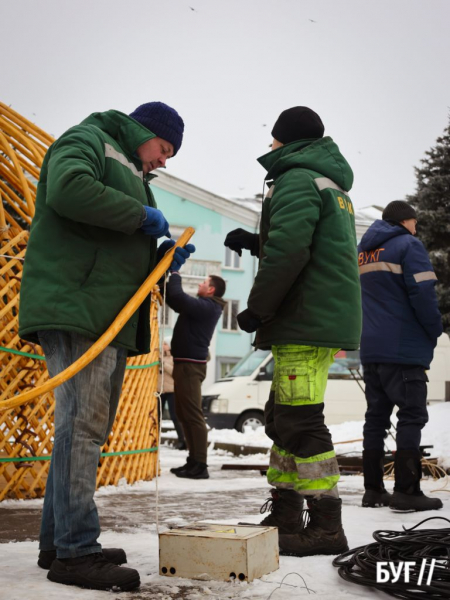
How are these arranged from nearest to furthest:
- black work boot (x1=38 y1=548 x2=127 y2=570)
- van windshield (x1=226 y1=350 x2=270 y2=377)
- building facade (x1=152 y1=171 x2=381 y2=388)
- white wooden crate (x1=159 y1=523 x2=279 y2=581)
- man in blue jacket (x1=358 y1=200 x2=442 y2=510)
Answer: white wooden crate (x1=159 y1=523 x2=279 y2=581)
black work boot (x1=38 y1=548 x2=127 y2=570)
man in blue jacket (x1=358 y1=200 x2=442 y2=510)
van windshield (x1=226 y1=350 x2=270 y2=377)
building facade (x1=152 y1=171 x2=381 y2=388)

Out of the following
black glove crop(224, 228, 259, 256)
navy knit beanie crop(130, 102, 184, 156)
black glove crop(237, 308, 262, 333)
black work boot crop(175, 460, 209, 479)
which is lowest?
black work boot crop(175, 460, 209, 479)

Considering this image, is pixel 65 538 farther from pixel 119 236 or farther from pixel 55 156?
pixel 55 156

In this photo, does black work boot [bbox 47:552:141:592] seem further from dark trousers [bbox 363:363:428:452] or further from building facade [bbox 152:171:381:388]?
building facade [bbox 152:171:381:388]

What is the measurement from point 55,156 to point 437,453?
5.00m

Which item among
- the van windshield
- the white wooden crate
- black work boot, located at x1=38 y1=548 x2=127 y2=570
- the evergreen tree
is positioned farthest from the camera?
the evergreen tree

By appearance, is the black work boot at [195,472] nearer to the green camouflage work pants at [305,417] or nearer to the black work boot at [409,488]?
the black work boot at [409,488]

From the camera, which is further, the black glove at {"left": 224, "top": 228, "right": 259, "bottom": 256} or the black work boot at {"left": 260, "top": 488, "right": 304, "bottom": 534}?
the black glove at {"left": 224, "top": 228, "right": 259, "bottom": 256}

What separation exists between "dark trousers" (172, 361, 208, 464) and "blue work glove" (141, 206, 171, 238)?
370cm

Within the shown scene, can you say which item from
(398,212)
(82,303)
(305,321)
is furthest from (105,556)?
(398,212)

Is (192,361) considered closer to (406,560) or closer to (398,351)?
(398,351)

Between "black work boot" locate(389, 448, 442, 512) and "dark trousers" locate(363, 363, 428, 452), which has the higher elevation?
"dark trousers" locate(363, 363, 428, 452)

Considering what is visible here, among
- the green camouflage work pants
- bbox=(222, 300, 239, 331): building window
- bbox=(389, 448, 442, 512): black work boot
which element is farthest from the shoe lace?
bbox=(222, 300, 239, 331): building window

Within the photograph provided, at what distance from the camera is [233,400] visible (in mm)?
11906

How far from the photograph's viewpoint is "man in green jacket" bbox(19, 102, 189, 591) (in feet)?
7.95
